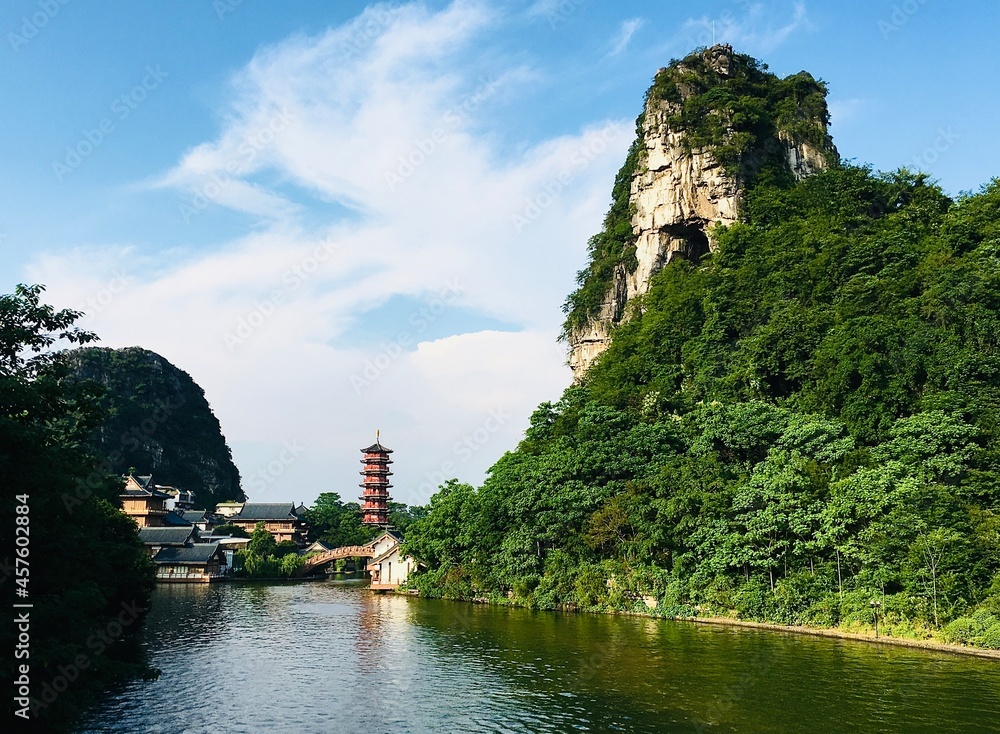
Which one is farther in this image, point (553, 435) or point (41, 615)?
point (553, 435)

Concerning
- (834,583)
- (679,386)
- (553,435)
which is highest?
(679,386)

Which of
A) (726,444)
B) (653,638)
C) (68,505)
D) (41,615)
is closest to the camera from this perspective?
(41,615)

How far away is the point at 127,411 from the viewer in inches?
3986

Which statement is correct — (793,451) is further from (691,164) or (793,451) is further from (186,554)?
(186,554)

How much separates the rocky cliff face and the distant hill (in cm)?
7093

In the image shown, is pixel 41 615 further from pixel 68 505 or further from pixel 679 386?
pixel 679 386

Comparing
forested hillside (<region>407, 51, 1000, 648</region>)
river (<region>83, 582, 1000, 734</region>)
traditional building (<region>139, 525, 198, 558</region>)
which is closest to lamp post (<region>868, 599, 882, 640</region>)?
forested hillside (<region>407, 51, 1000, 648</region>)

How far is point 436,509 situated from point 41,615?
33913 millimetres

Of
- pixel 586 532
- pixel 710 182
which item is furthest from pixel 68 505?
pixel 710 182

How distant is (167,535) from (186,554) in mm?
3161

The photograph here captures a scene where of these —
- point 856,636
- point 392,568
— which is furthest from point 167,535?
point 856,636

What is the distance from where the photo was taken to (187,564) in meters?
52.8

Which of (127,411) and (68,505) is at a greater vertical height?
(127,411)

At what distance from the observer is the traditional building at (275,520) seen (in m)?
72.5
